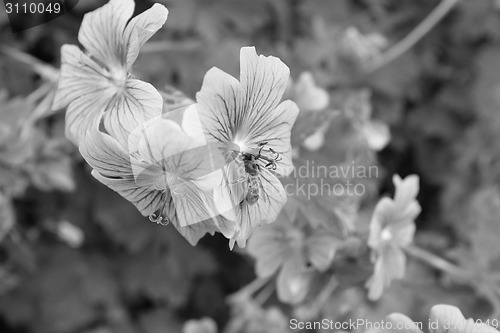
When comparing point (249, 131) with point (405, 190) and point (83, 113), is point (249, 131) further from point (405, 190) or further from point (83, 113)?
point (405, 190)

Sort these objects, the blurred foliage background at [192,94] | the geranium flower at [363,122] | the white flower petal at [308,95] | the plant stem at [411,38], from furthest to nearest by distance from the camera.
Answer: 1. the plant stem at [411,38]
2. the geranium flower at [363,122]
3. the blurred foliage background at [192,94]
4. the white flower petal at [308,95]

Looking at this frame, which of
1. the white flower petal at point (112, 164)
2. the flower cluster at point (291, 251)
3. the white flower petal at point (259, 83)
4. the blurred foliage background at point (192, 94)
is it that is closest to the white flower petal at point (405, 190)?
the flower cluster at point (291, 251)

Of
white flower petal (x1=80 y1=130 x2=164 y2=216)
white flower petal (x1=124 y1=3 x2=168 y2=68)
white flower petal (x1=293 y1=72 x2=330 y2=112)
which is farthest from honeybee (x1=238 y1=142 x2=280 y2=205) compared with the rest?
white flower petal (x1=293 y1=72 x2=330 y2=112)

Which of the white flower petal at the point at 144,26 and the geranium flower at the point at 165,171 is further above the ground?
the white flower petal at the point at 144,26

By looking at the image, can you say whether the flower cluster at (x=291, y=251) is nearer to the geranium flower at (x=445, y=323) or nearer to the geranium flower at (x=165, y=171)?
the geranium flower at (x=445, y=323)

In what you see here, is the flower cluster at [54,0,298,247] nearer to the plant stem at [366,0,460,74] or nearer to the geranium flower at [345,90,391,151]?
the geranium flower at [345,90,391,151]

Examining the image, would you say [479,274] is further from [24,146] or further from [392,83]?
[24,146]

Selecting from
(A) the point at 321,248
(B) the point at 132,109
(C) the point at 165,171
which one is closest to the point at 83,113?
(B) the point at 132,109

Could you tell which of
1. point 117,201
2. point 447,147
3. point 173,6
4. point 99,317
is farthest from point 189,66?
point 447,147

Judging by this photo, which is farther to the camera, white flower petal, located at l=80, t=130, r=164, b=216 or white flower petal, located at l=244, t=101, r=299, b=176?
white flower petal, located at l=244, t=101, r=299, b=176
